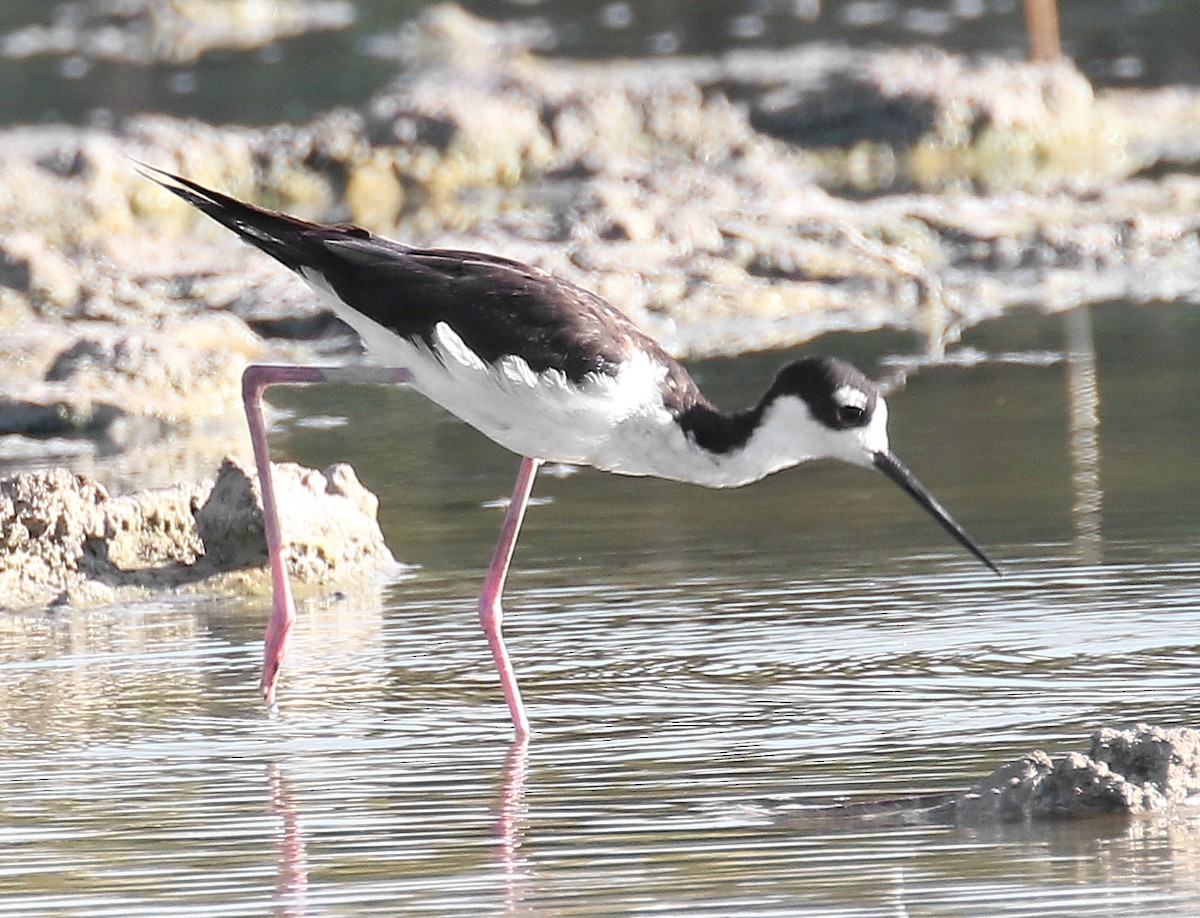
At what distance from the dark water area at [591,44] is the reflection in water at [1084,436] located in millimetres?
14549

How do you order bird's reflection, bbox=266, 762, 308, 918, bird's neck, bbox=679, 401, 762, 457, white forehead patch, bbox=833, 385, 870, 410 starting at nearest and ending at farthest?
bird's reflection, bbox=266, 762, 308, 918, white forehead patch, bbox=833, 385, 870, 410, bird's neck, bbox=679, 401, 762, 457

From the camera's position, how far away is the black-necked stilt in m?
6.50

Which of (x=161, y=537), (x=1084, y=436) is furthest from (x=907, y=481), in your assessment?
(x=1084, y=436)

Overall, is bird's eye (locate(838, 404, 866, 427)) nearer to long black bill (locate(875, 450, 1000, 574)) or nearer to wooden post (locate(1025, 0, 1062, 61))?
long black bill (locate(875, 450, 1000, 574))

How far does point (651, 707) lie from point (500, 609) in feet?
2.85

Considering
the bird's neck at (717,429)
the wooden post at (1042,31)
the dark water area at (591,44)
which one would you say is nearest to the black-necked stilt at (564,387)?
the bird's neck at (717,429)

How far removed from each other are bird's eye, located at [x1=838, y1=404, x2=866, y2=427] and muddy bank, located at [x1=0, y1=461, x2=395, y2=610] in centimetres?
228

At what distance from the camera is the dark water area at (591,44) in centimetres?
2964

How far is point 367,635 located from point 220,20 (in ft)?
126

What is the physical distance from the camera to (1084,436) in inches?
410

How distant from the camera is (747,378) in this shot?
12531 mm

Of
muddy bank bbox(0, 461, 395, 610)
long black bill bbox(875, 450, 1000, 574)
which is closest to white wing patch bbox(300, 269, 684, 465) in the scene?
long black bill bbox(875, 450, 1000, 574)

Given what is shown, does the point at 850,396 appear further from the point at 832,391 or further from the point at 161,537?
the point at 161,537

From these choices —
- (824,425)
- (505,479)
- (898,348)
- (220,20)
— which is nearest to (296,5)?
(220,20)
